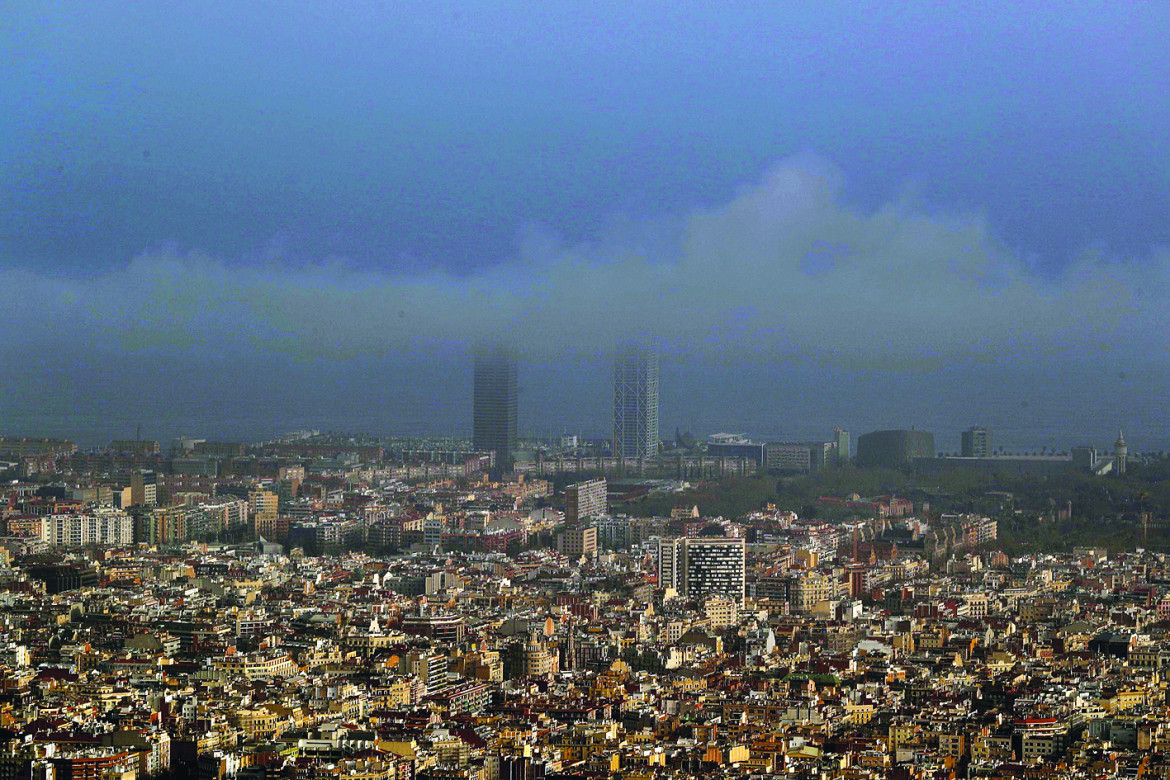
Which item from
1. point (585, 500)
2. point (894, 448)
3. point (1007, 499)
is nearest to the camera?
point (1007, 499)

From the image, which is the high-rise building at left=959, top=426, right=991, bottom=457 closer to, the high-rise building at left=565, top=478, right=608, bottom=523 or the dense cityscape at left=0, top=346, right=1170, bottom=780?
the dense cityscape at left=0, top=346, right=1170, bottom=780

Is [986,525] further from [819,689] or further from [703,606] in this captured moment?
[819,689]

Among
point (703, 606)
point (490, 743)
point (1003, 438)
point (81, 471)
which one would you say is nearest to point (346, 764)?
point (490, 743)

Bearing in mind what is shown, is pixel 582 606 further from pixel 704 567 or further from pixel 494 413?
pixel 494 413

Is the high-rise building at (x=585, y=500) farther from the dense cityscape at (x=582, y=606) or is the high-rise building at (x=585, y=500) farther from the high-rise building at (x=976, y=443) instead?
the high-rise building at (x=976, y=443)

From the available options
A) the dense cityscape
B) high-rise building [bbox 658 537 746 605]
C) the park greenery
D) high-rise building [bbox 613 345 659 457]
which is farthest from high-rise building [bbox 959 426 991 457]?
high-rise building [bbox 658 537 746 605]

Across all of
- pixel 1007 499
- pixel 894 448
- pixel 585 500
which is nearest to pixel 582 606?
pixel 585 500
